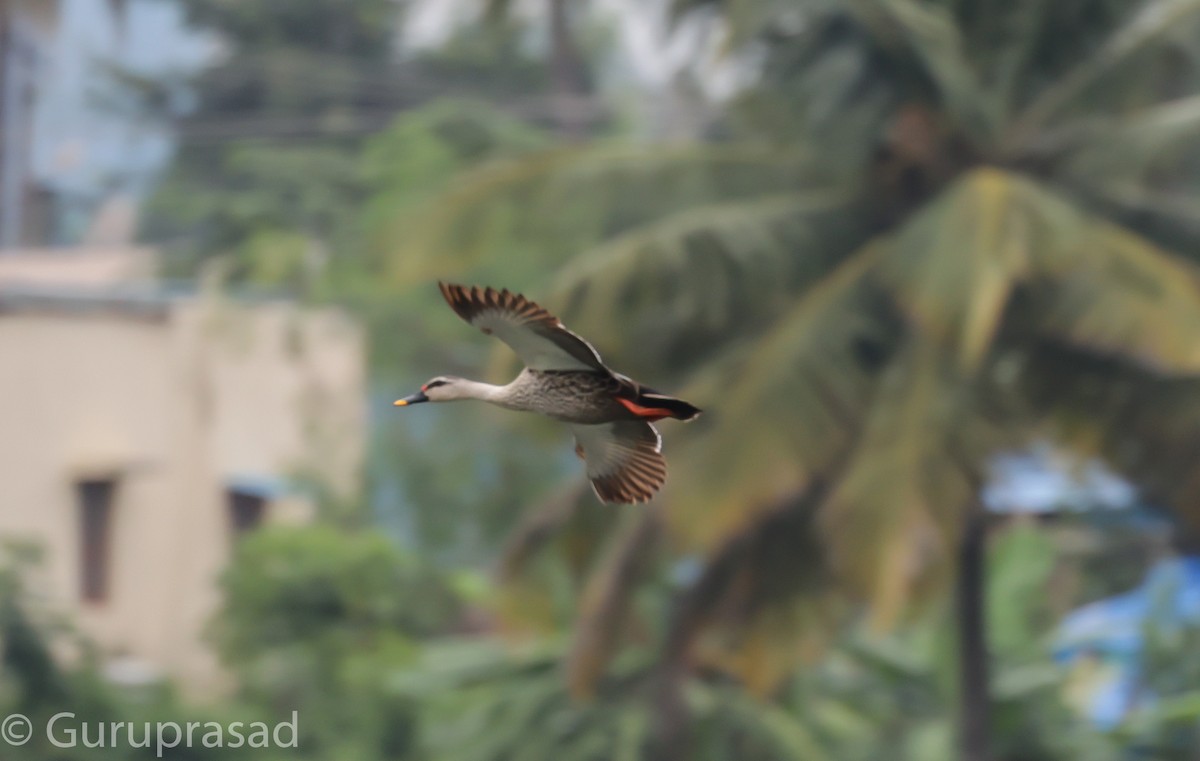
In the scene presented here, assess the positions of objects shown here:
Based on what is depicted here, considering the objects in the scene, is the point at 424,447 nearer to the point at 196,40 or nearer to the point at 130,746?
the point at 130,746

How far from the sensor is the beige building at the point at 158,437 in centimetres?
1259

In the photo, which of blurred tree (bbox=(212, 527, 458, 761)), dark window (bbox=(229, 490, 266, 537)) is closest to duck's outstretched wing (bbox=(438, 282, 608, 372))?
blurred tree (bbox=(212, 527, 458, 761))

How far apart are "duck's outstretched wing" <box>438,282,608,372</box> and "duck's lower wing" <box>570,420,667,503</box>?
56 centimetres

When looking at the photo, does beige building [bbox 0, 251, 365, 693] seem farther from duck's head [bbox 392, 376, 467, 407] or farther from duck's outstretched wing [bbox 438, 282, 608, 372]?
duck's outstretched wing [bbox 438, 282, 608, 372]

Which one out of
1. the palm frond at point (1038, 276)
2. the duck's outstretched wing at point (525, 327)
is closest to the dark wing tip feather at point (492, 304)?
the duck's outstretched wing at point (525, 327)

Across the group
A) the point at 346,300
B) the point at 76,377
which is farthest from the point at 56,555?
the point at 346,300

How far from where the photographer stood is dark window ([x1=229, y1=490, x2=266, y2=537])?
1457cm

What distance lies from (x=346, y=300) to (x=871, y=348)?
3796mm

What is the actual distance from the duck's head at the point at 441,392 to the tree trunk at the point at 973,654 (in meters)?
5.82

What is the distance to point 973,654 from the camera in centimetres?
919

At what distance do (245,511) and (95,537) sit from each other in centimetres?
138

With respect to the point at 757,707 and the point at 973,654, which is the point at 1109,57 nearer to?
the point at 973,654

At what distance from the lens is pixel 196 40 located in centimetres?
1917

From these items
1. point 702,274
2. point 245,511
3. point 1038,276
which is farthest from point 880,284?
point 245,511
